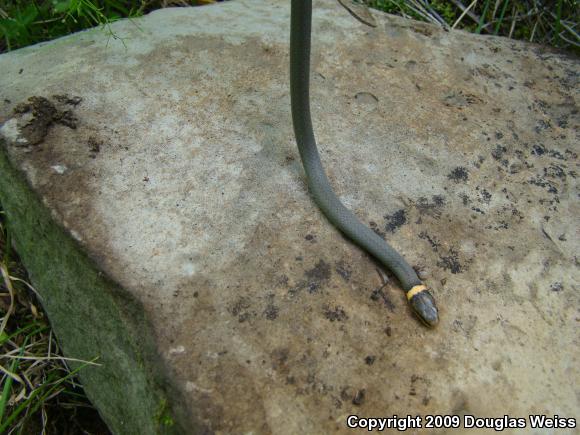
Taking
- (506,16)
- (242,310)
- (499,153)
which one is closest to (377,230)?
(242,310)

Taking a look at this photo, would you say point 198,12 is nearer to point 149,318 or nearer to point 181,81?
point 181,81

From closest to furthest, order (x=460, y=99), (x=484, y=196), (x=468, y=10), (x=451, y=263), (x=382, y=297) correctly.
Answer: (x=382, y=297) → (x=451, y=263) → (x=484, y=196) → (x=460, y=99) → (x=468, y=10)

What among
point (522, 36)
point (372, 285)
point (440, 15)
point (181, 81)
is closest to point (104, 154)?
point (181, 81)

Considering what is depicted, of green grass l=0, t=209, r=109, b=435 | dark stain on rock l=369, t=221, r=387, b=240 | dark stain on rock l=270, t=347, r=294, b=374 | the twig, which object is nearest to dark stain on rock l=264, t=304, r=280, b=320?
dark stain on rock l=270, t=347, r=294, b=374

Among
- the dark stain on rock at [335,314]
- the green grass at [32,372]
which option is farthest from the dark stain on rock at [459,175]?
the green grass at [32,372]

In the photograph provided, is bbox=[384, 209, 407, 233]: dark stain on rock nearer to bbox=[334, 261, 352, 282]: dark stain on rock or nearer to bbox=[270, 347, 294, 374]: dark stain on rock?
bbox=[334, 261, 352, 282]: dark stain on rock

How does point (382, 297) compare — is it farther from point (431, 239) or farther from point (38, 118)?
point (38, 118)

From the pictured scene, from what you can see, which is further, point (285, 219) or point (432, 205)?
point (432, 205)

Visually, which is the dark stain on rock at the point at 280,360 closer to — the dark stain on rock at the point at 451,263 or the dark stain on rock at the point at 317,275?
the dark stain on rock at the point at 317,275
